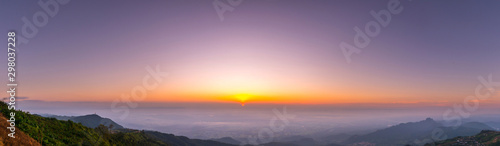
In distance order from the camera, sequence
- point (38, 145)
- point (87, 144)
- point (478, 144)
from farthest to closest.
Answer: point (478, 144)
point (87, 144)
point (38, 145)

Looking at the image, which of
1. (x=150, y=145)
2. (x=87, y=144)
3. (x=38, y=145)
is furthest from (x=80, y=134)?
(x=150, y=145)

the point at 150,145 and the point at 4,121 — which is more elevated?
the point at 4,121

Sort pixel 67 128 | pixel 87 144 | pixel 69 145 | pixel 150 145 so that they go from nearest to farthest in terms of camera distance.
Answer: pixel 69 145
pixel 87 144
pixel 67 128
pixel 150 145

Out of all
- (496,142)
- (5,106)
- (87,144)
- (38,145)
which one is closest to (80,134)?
(87,144)

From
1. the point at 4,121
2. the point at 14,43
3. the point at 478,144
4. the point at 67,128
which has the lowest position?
the point at 478,144

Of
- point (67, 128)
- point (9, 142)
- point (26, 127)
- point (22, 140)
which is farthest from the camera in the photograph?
point (67, 128)

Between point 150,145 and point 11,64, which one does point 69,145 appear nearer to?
point 11,64

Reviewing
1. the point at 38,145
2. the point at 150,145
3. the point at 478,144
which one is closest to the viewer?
the point at 38,145

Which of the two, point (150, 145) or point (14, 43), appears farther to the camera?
point (150, 145)

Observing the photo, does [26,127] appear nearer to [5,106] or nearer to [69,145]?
[5,106]
